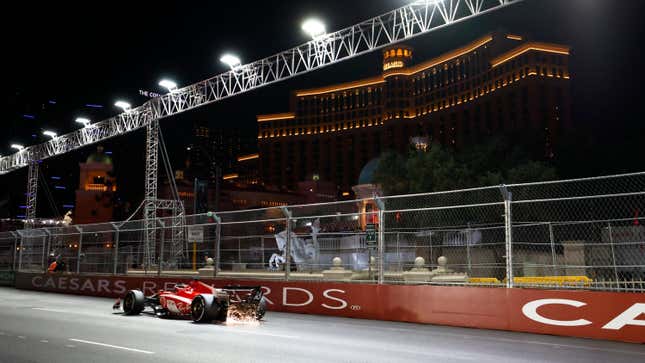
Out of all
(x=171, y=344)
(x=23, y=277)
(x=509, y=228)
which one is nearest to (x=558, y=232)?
(x=509, y=228)

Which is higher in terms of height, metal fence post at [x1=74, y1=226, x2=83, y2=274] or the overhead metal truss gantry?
the overhead metal truss gantry

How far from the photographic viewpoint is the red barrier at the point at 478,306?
10.8 meters

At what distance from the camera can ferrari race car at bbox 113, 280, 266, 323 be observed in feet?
43.2

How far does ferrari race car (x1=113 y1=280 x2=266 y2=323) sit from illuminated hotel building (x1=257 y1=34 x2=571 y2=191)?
10797 centimetres

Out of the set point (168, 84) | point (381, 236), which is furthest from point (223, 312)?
point (168, 84)

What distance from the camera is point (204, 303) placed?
13.1m

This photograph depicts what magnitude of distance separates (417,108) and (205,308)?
154826 millimetres

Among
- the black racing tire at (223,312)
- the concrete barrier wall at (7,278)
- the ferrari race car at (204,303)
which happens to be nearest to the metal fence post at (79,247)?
the concrete barrier wall at (7,278)

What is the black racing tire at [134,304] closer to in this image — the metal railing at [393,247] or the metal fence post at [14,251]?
the metal railing at [393,247]

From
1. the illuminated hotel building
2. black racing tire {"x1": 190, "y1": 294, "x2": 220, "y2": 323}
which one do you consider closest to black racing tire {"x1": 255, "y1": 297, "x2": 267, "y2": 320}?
black racing tire {"x1": 190, "y1": 294, "x2": 220, "y2": 323}

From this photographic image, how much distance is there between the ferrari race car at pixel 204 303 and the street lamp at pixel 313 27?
Result: 57.4ft

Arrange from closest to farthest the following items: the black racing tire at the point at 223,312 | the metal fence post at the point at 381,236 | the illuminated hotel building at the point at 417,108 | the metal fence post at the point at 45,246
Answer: the black racing tire at the point at 223,312 → the metal fence post at the point at 381,236 → the metal fence post at the point at 45,246 → the illuminated hotel building at the point at 417,108

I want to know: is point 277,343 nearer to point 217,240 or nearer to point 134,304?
point 134,304

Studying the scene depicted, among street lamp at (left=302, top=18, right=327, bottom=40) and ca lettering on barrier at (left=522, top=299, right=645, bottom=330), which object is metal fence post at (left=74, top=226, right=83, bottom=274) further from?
ca lettering on barrier at (left=522, top=299, right=645, bottom=330)
